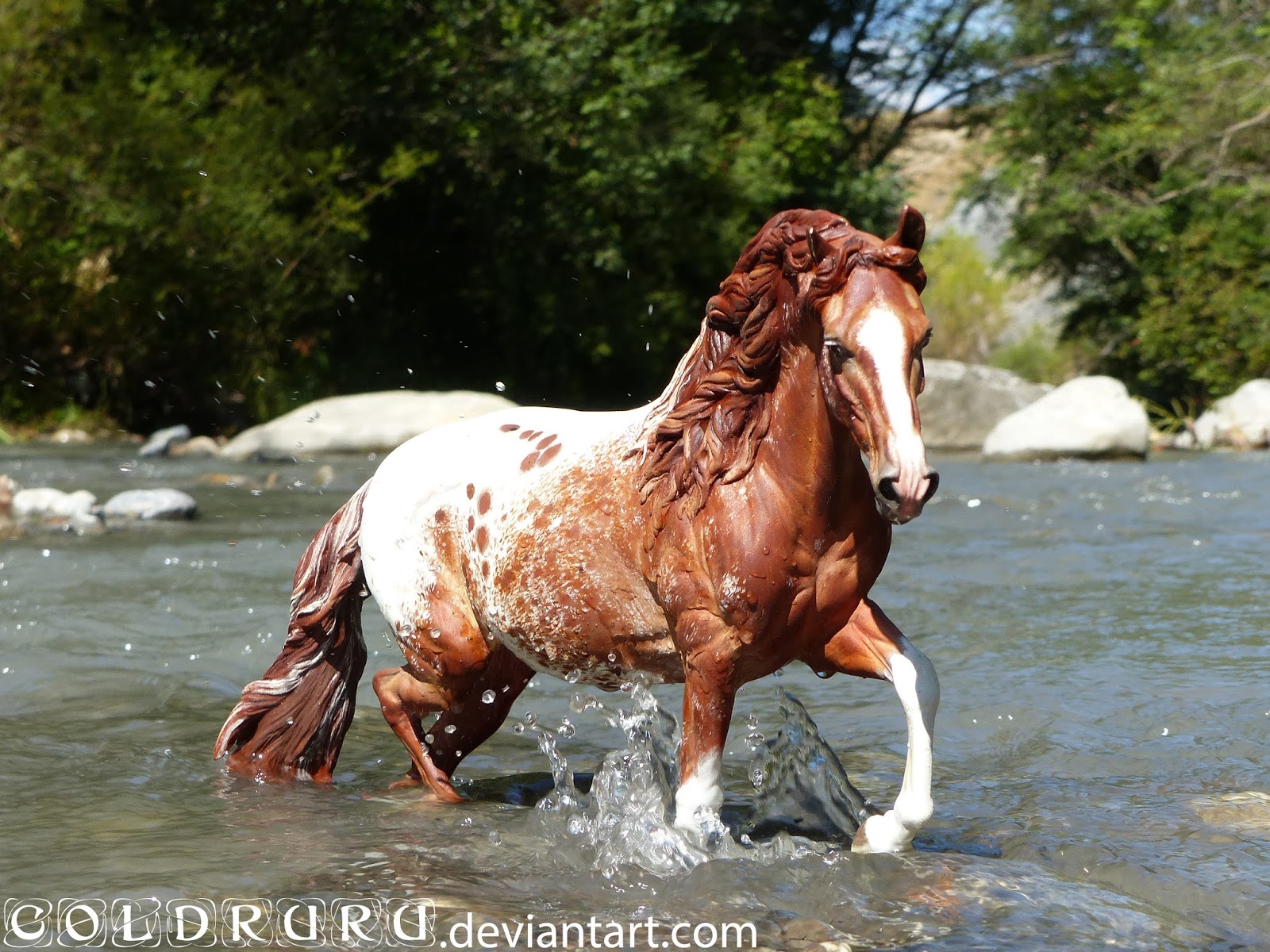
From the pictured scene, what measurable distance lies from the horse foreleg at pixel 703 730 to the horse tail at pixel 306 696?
1439 millimetres

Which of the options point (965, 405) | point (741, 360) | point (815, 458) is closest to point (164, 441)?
point (965, 405)

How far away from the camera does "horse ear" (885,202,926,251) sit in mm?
3205

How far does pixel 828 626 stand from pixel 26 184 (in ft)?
55.3

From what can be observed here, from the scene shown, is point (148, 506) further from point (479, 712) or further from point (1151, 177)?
point (1151, 177)

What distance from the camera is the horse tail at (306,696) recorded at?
4578 millimetres

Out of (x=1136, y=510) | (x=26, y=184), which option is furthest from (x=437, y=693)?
(x=26, y=184)

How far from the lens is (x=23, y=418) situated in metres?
18.8

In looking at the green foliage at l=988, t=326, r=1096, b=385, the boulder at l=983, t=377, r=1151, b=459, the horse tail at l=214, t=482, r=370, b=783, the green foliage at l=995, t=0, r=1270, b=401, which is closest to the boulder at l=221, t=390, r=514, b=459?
the boulder at l=983, t=377, r=1151, b=459

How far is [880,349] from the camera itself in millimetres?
3115

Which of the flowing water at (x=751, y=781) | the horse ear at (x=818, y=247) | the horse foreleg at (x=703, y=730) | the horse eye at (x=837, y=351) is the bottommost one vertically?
the flowing water at (x=751, y=781)

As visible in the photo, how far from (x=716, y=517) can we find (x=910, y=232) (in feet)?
2.58

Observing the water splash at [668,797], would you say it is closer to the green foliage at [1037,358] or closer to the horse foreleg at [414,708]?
the horse foreleg at [414,708]

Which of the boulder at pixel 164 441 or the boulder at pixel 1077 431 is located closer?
the boulder at pixel 164 441

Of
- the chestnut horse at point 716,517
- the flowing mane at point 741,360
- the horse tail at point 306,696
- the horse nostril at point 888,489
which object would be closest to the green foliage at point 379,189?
the horse tail at point 306,696
